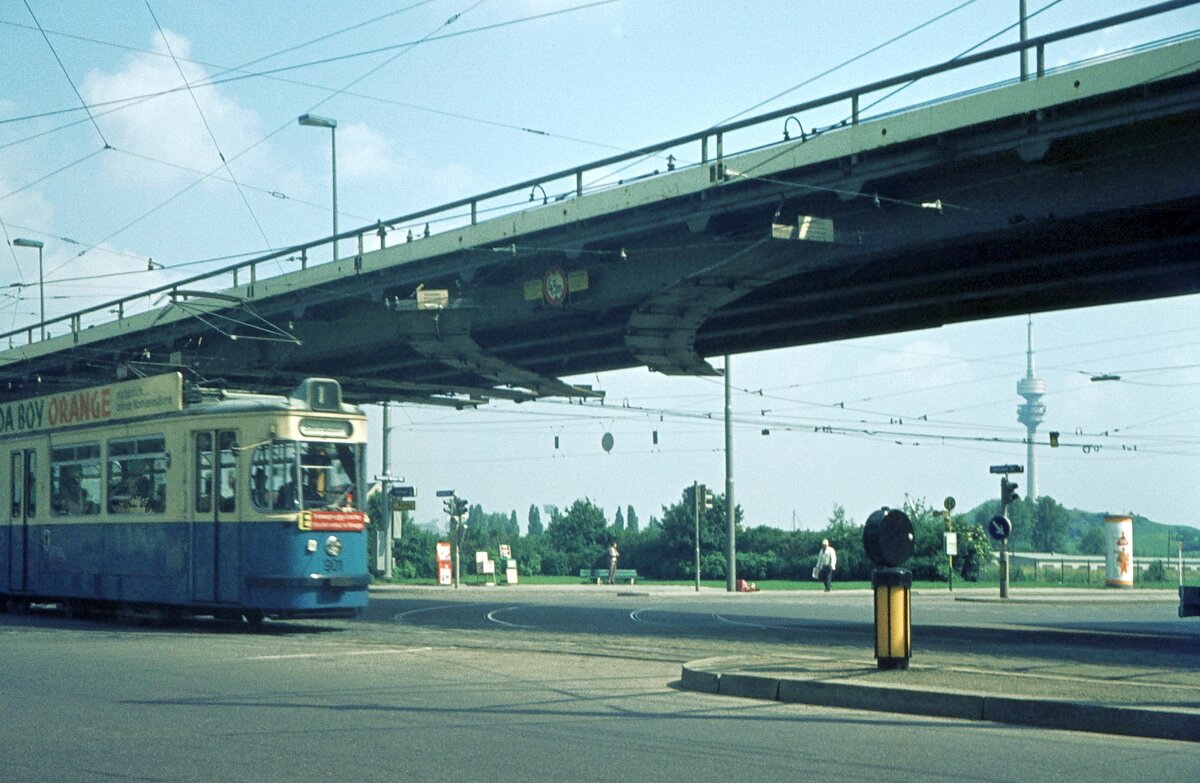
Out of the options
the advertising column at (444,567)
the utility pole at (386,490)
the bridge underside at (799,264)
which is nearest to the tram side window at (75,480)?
the bridge underside at (799,264)

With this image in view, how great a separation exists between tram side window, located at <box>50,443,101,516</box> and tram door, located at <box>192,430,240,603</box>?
3030 mm

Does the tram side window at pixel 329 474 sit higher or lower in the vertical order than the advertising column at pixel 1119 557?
higher

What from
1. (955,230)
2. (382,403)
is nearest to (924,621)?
(955,230)

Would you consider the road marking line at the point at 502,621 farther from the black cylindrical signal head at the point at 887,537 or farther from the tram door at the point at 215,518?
the black cylindrical signal head at the point at 887,537

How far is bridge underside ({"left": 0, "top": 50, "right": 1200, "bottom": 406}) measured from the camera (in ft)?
58.1

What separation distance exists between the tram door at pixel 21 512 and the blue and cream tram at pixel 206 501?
74 centimetres

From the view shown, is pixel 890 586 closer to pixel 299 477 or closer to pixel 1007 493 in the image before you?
pixel 299 477

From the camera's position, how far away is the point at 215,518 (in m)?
20.1

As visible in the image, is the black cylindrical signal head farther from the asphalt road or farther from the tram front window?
the tram front window

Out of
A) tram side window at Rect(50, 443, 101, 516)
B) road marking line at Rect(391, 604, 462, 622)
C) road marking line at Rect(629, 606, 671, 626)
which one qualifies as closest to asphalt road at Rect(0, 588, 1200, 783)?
tram side window at Rect(50, 443, 101, 516)

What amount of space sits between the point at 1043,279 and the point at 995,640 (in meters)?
6.56

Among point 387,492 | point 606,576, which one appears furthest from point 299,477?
point 606,576

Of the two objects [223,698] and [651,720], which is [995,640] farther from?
[223,698]

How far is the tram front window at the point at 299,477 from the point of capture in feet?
64.3
